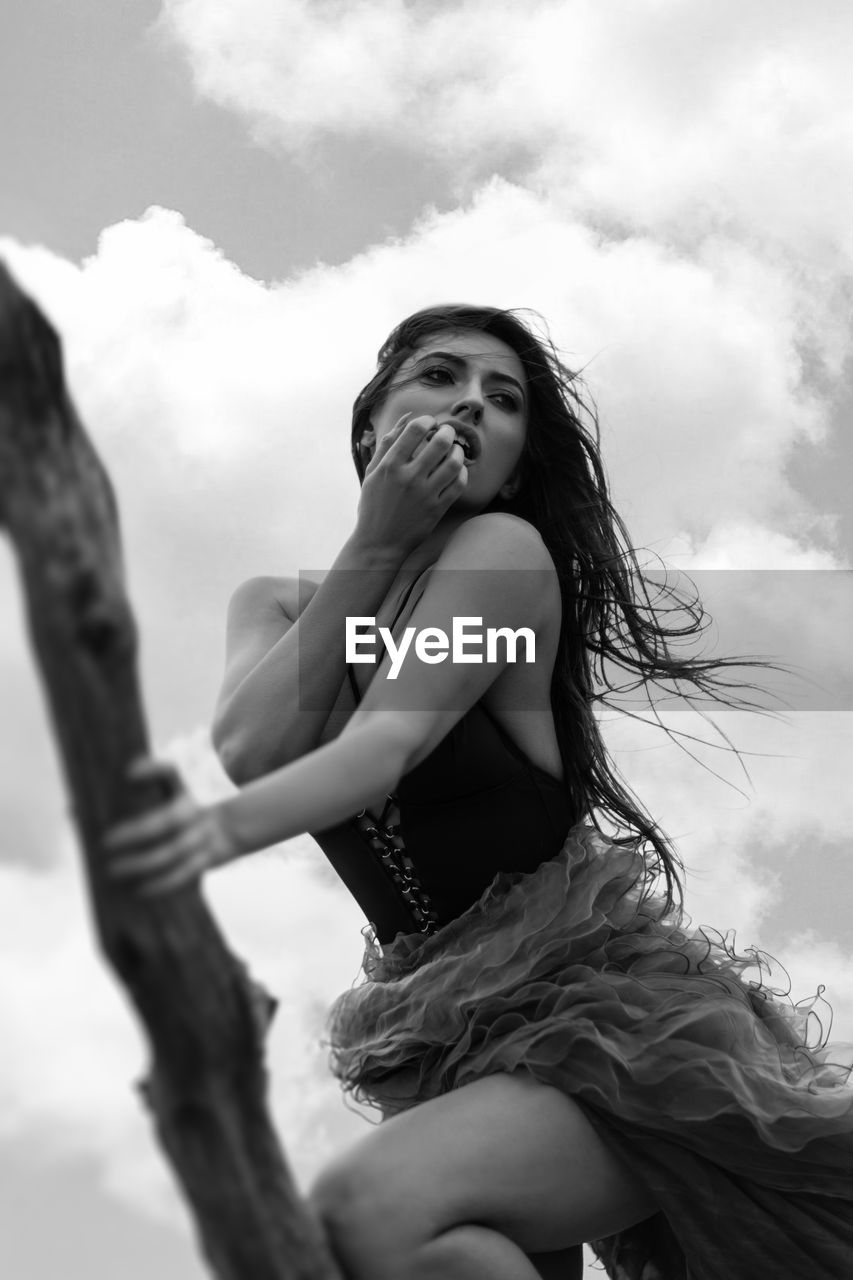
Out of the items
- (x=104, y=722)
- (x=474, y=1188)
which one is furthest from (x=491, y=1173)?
(x=104, y=722)

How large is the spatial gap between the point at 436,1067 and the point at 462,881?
32cm

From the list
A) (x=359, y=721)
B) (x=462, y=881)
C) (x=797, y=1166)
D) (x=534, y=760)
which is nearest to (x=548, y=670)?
(x=534, y=760)

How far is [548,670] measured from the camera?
2.55 meters

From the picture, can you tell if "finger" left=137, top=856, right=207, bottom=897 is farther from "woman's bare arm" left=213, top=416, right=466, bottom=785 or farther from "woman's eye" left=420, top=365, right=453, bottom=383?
"woman's eye" left=420, top=365, right=453, bottom=383

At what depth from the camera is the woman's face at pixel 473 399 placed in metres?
2.78

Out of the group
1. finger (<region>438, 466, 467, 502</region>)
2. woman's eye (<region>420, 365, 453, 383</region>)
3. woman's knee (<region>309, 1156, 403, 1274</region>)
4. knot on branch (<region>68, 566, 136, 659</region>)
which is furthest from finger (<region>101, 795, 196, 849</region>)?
woman's eye (<region>420, 365, 453, 383</region>)

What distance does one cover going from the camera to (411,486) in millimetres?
2473

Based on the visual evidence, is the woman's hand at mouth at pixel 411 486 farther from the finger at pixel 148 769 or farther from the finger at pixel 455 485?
the finger at pixel 148 769

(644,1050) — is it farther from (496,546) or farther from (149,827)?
(149,827)

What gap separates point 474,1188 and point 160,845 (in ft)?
2.77

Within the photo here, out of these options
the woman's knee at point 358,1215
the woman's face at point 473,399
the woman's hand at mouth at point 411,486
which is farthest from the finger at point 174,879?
the woman's face at point 473,399

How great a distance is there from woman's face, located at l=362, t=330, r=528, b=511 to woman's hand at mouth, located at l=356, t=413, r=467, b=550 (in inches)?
9.2

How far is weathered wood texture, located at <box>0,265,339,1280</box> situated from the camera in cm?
138

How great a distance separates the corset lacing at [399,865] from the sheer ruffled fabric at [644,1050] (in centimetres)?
4
